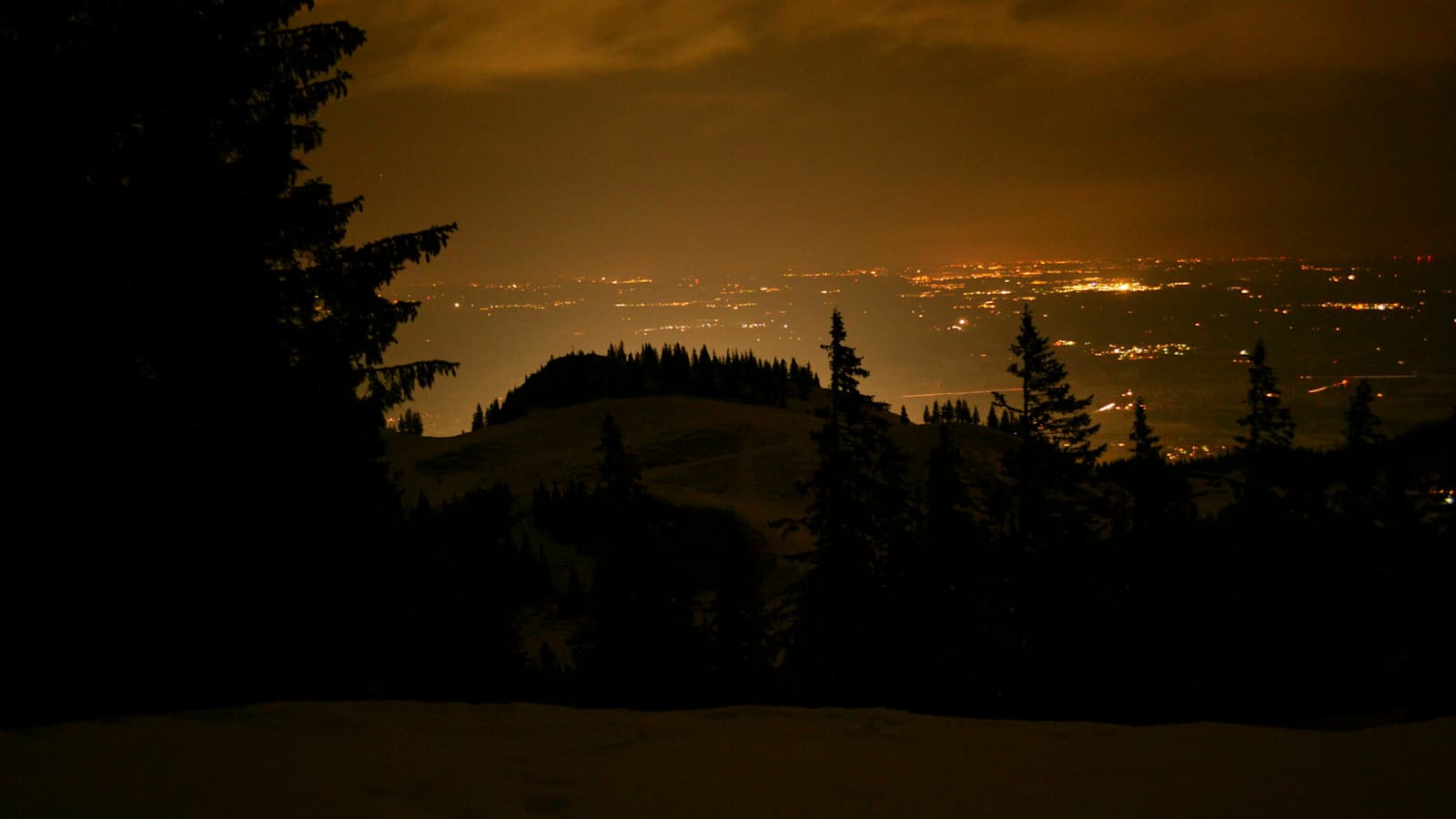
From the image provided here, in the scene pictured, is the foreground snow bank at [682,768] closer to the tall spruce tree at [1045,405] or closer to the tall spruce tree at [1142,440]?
the tall spruce tree at [1045,405]

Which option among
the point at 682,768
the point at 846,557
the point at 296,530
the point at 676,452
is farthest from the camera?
the point at 676,452

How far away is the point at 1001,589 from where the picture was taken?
1914cm

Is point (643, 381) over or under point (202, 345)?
under

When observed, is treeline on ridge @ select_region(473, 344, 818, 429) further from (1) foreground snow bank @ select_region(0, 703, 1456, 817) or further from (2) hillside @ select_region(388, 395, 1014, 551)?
(1) foreground snow bank @ select_region(0, 703, 1456, 817)

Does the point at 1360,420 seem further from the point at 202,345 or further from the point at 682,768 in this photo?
the point at 202,345

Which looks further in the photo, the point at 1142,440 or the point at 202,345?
the point at 1142,440

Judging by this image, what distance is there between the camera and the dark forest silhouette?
830 cm

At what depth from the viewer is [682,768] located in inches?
228

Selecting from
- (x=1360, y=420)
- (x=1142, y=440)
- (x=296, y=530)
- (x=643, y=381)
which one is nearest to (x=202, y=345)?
(x=296, y=530)

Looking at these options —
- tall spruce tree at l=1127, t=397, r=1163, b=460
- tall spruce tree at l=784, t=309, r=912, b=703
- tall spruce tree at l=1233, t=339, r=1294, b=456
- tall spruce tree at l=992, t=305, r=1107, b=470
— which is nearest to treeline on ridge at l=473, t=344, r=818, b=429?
tall spruce tree at l=1127, t=397, r=1163, b=460

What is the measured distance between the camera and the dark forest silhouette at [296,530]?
830 centimetres

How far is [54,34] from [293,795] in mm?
9054

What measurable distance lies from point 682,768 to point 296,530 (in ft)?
20.9

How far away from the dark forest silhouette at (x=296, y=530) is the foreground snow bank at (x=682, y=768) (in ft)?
7.40
